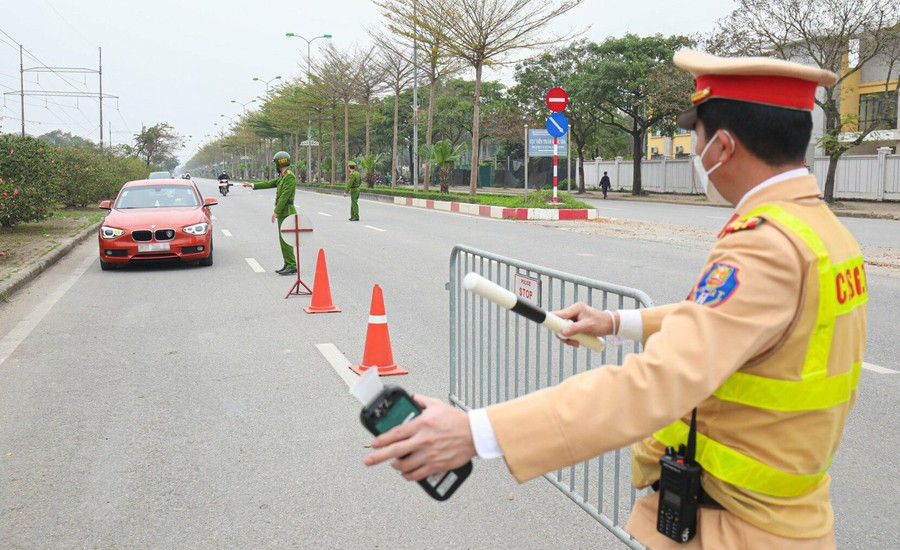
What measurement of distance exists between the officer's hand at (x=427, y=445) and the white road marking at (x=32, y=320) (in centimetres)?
634

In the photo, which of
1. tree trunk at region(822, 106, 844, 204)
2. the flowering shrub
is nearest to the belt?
the flowering shrub

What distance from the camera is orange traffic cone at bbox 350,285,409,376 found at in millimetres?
6078

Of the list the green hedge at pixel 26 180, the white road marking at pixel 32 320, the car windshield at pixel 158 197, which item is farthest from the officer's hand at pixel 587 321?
the green hedge at pixel 26 180

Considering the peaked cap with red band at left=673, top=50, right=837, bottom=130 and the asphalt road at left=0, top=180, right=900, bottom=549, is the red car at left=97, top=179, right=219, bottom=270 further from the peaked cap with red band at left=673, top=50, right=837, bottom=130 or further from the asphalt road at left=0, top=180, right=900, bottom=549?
the peaked cap with red band at left=673, top=50, right=837, bottom=130

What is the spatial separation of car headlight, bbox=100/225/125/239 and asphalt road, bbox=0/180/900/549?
5.87ft

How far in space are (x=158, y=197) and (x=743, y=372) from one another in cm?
1350

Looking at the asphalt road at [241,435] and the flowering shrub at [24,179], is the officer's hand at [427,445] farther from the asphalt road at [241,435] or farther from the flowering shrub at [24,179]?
the flowering shrub at [24,179]

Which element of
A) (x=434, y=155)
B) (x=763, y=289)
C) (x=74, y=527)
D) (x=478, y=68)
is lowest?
(x=74, y=527)

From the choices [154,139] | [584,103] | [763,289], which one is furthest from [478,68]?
[154,139]

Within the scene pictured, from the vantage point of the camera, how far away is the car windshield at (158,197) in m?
13.7

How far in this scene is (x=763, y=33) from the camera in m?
28.7

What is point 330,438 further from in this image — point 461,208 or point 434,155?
point 434,155

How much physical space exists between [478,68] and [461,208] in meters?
6.45

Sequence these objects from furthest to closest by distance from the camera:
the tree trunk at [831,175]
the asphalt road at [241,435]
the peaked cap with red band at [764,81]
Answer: the tree trunk at [831,175] < the asphalt road at [241,435] < the peaked cap with red band at [764,81]
